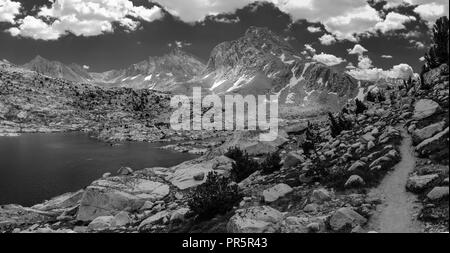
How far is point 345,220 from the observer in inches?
773

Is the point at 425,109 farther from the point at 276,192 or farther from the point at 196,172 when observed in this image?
the point at 196,172

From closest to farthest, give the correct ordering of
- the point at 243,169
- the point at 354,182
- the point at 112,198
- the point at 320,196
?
1. the point at 320,196
2. the point at 354,182
3. the point at 112,198
4. the point at 243,169

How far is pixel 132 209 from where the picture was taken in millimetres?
37469

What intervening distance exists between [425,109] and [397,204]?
12.9m

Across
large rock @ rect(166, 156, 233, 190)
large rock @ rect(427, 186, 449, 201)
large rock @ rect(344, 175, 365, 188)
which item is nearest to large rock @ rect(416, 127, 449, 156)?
large rock @ rect(344, 175, 365, 188)

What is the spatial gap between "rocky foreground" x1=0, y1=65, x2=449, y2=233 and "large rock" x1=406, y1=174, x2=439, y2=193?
5 cm

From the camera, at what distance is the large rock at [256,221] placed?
20656 mm

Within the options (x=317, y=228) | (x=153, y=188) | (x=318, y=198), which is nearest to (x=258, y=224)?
(x=317, y=228)

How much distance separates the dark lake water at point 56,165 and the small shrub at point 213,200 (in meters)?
40.4

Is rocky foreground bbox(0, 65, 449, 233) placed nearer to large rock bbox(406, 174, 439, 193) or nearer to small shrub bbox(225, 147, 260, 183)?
large rock bbox(406, 174, 439, 193)

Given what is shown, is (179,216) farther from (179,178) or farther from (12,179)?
(12,179)

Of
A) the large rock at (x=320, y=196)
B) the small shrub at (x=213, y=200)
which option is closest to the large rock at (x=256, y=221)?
the large rock at (x=320, y=196)

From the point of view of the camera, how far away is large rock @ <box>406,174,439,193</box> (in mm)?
20766

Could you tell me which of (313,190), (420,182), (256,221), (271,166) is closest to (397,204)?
(420,182)
